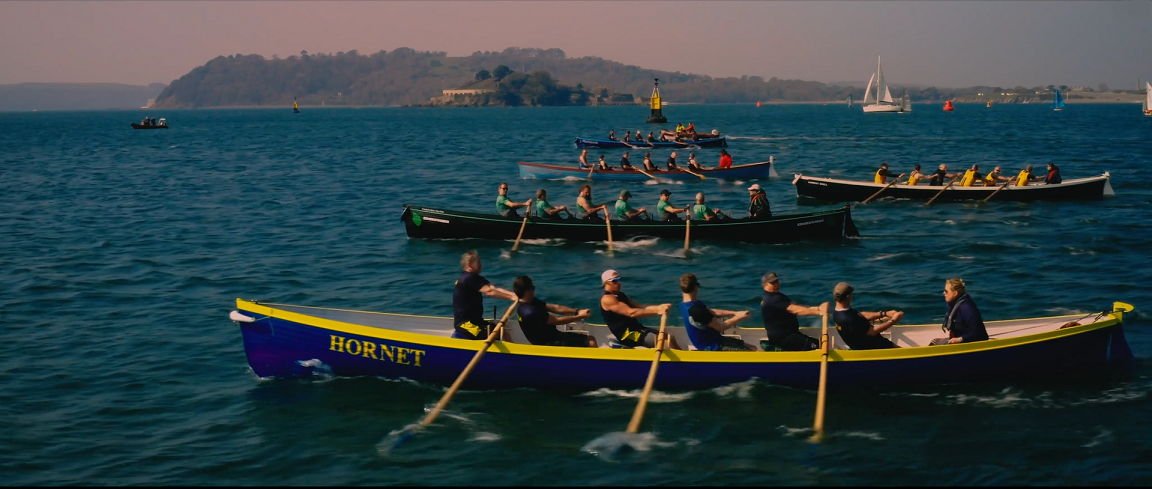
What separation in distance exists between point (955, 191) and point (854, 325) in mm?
22613

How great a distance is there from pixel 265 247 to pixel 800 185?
19.7 m

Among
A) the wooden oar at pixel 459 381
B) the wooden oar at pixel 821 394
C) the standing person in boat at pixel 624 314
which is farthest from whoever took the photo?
the standing person in boat at pixel 624 314

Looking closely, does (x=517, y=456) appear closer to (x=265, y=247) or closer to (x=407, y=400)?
(x=407, y=400)

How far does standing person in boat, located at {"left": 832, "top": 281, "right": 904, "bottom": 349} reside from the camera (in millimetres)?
13368

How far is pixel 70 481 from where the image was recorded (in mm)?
11516

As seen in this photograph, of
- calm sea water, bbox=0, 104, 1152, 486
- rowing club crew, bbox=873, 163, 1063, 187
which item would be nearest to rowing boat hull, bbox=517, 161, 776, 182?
calm sea water, bbox=0, 104, 1152, 486

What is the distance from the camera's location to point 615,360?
13.5 meters

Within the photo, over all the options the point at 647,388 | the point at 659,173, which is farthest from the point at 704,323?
the point at 659,173

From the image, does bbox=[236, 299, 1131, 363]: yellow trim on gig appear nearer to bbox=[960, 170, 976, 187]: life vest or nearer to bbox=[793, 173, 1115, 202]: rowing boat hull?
bbox=[793, 173, 1115, 202]: rowing boat hull

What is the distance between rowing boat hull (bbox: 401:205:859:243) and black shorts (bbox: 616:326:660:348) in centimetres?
1191

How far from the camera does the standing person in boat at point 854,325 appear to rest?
43.9 feet

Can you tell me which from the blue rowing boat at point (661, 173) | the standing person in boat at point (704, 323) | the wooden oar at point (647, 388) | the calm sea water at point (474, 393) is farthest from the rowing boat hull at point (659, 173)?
the wooden oar at point (647, 388)

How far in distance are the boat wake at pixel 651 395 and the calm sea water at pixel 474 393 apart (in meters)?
0.05

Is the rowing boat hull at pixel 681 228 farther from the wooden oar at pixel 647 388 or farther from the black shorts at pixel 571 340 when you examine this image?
the wooden oar at pixel 647 388
